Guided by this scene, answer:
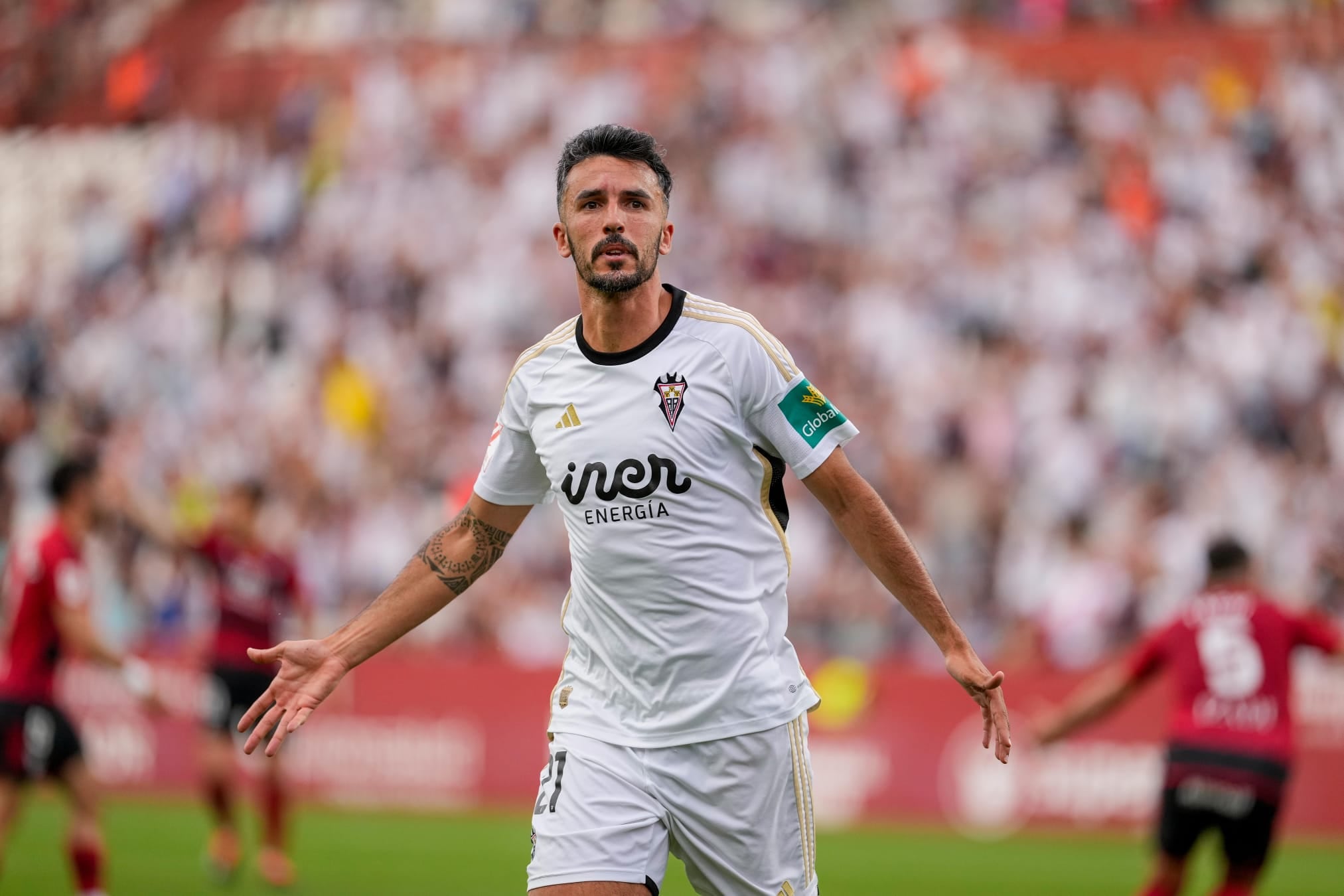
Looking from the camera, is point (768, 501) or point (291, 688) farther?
point (768, 501)

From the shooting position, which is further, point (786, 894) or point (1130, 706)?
point (1130, 706)

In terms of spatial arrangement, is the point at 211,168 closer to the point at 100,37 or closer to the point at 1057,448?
the point at 100,37

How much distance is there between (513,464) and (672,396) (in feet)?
2.21

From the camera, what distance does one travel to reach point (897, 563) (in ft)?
18.1

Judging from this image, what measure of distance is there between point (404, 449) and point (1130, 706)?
9.27 meters

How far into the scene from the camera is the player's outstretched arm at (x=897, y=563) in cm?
544

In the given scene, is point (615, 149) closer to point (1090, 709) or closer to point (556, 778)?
point (556, 778)

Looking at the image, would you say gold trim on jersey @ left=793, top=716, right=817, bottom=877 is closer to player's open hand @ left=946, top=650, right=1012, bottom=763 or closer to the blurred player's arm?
player's open hand @ left=946, top=650, right=1012, bottom=763

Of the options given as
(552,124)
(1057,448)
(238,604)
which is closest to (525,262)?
(552,124)

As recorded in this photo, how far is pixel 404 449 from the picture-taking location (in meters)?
21.6

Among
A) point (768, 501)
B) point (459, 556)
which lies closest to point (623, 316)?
point (768, 501)

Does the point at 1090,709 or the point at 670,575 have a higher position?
the point at 670,575

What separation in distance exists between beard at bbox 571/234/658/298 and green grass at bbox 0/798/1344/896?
750cm

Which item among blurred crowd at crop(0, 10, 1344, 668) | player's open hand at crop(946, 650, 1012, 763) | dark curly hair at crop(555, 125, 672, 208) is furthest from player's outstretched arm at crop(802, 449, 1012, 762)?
blurred crowd at crop(0, 10, 1344, 668)
